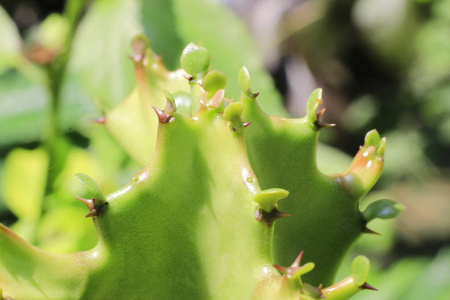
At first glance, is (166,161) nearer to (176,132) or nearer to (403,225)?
(176,132)

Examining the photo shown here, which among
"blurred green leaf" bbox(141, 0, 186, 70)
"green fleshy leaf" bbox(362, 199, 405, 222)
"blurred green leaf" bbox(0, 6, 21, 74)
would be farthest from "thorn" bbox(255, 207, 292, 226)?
"blurred green leaf" bbox(0, 6, 21, 74)

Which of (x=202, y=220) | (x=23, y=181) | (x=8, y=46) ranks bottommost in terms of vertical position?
(x=23, y=181)

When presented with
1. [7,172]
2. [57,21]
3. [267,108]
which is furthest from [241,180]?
[57,21]

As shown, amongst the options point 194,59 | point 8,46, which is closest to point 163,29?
point 8,46

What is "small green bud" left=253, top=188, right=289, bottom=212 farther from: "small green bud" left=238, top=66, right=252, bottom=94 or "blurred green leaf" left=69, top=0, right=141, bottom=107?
"blurred green leaf" left=69, top=0, right=141, bottom=107

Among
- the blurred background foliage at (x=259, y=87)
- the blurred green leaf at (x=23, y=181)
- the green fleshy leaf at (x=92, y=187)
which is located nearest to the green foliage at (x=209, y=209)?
the green fleshy leaf at (x=92, y=187)

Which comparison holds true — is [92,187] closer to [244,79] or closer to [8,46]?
[244,79]
